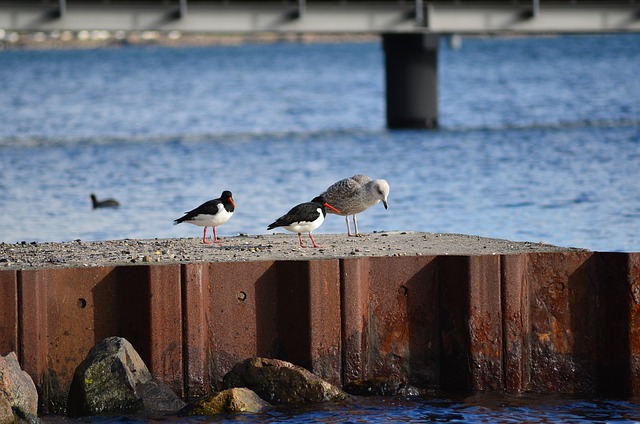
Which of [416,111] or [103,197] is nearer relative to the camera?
[103,197]

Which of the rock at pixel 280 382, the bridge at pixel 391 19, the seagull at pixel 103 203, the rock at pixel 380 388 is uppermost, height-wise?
the bridge at pixel 391 19

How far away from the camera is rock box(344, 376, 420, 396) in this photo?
15.2m

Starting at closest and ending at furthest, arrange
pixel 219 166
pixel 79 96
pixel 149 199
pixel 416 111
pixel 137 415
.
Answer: pixel 137 415, pixel 149 199, pixel 219 166, pixel 416 111, pixel 79 96

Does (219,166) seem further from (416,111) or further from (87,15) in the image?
(416,111)

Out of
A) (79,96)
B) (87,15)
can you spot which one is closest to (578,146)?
(87,15)

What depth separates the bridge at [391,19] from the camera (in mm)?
56375

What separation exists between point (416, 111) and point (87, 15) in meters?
19.2

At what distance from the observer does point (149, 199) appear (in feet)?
122

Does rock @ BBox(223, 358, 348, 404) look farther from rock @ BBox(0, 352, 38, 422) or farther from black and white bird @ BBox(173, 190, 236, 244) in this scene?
black and white bird @ BBox(173, 190, 236, 244)

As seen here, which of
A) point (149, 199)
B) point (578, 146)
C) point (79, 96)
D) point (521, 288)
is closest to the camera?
point (521, 288)

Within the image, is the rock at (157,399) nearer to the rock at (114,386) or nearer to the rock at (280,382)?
the rock at (114,386)

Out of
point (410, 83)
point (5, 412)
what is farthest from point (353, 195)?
point (410, 83)

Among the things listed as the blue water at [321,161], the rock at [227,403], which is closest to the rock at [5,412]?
the rock at [227,403]

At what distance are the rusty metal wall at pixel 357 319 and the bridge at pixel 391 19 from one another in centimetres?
4179
